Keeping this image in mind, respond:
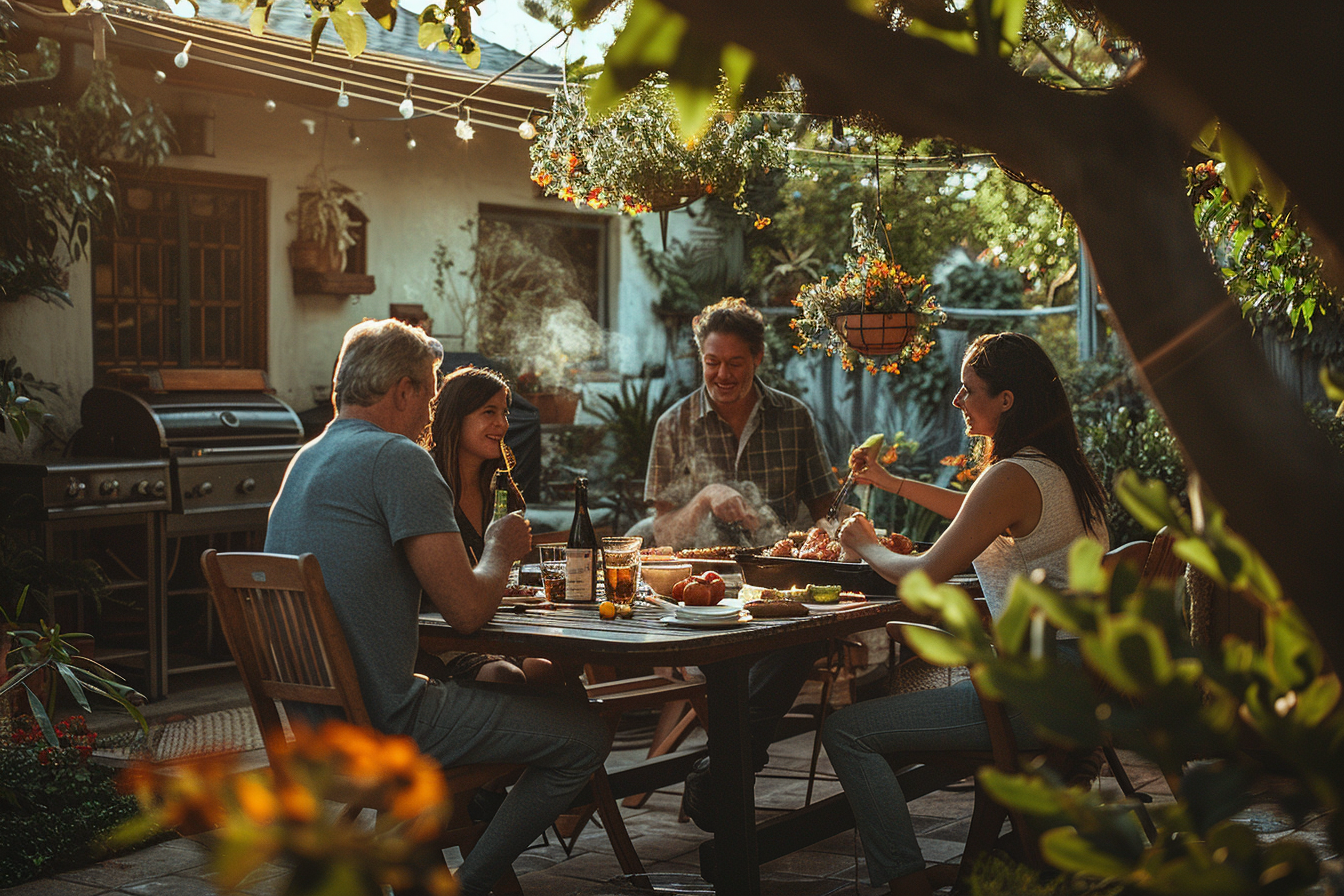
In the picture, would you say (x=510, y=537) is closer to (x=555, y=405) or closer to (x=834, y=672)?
(x=834, y=672)

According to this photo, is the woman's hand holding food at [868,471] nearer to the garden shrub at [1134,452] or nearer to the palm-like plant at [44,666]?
the palm-like plant at [44,666]

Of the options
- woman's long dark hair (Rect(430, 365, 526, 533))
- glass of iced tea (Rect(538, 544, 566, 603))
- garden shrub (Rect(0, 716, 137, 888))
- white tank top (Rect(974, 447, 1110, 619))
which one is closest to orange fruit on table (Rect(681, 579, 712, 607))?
glass of iced tea (Rect(538, 544, 566, 603))

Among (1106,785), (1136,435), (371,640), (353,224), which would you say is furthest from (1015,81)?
(353,224)

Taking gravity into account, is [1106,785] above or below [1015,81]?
below

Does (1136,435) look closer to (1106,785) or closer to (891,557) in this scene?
(1106,785)

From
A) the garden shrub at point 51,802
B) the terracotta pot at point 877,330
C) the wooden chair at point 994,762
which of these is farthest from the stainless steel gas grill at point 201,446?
the wooden chair at point 994,762

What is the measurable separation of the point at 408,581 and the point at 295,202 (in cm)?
553

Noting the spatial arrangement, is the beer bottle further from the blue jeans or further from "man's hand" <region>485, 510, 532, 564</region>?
the blue jeans

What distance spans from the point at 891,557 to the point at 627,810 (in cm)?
196

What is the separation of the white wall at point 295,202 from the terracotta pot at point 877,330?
401 cm

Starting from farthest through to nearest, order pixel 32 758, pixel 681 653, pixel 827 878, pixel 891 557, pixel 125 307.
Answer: pixel 125 307 → pixel 32 758 → pixel 827 878 → pixel 891 557 → pixel 681 653

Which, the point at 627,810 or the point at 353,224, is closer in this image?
the point at 627,810

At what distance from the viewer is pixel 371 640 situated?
9.67 feet

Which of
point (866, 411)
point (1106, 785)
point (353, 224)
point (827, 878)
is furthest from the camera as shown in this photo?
point (866, 411)
